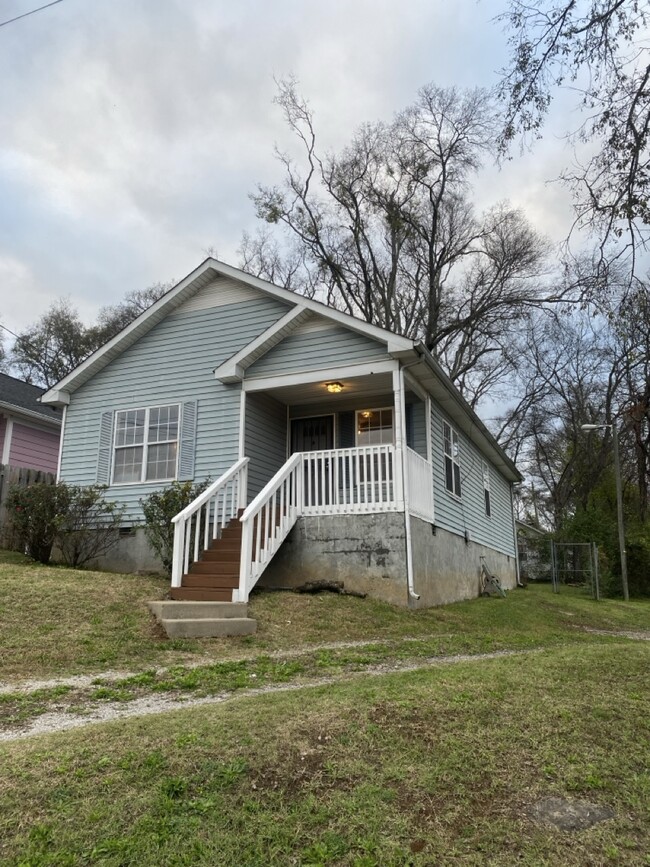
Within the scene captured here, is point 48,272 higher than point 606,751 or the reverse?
higher

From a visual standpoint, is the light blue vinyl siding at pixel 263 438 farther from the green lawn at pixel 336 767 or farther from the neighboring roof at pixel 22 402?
the neighboring roof at pixel 22 402

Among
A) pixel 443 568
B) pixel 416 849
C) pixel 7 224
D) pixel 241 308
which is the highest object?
pixel 7 224

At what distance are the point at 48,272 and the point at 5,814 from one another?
2983 cm

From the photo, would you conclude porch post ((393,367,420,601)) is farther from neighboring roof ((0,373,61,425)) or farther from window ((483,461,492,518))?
neighboring roof ((0,373,61,425))

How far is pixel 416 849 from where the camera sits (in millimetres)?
2520

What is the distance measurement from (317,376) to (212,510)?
3096 mm

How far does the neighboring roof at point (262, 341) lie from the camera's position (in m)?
10.7

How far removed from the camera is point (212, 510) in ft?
37.1

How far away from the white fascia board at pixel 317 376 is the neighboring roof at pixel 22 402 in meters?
7.70

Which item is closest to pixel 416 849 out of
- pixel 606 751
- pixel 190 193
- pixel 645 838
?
pixel 645 838

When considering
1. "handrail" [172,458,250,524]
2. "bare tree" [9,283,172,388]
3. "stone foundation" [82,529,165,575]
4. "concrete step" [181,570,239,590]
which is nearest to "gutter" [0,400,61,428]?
"stone foundation" [82,529,165,575]

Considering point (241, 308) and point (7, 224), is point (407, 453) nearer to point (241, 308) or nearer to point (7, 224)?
point (241, 308)

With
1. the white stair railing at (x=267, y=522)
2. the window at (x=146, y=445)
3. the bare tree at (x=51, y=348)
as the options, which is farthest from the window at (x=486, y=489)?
the bare tree at (x=51, y=348)

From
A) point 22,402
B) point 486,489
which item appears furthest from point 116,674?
point 486,489
